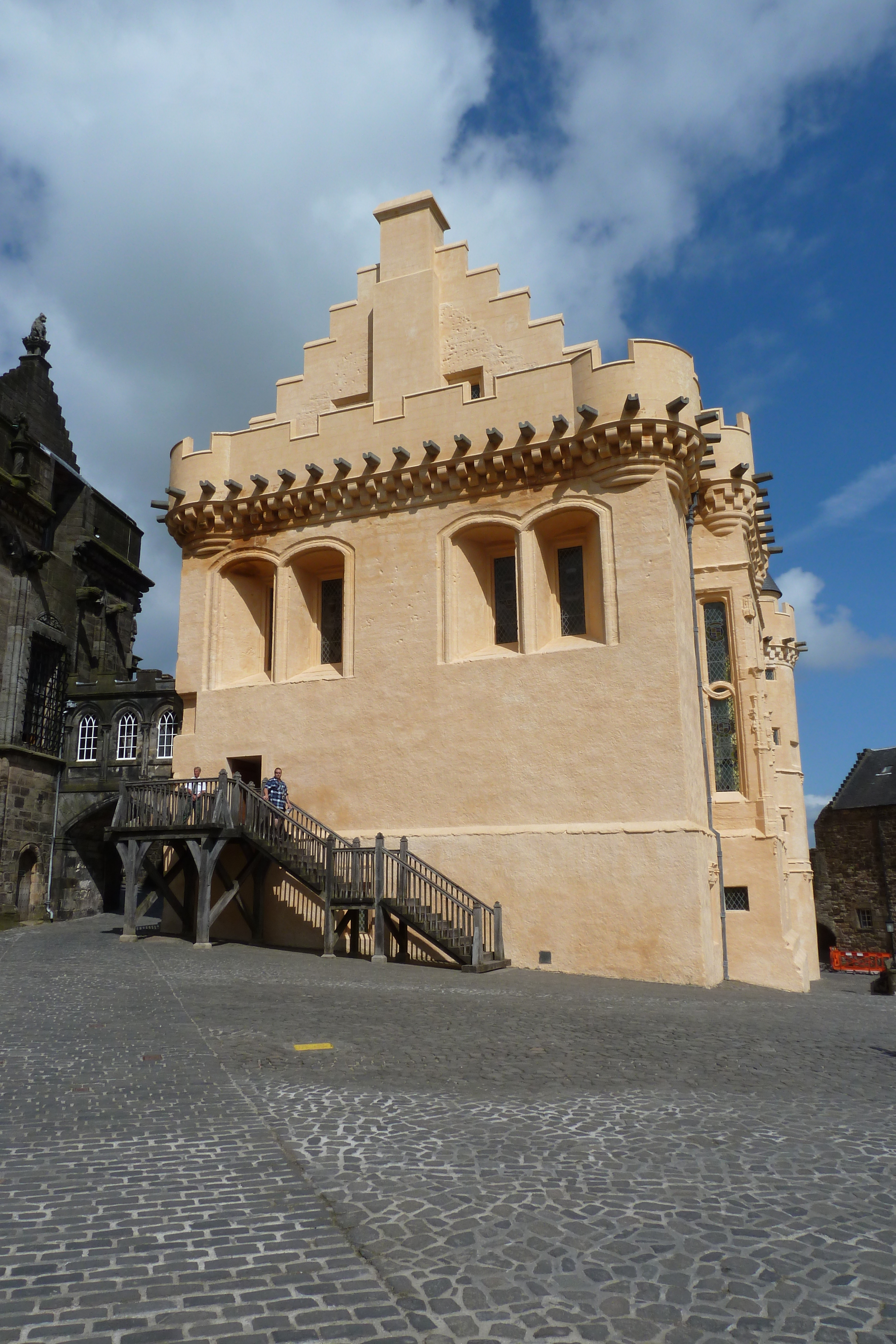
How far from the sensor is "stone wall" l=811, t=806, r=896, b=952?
136ft

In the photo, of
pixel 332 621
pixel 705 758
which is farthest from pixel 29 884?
pixel 705 758

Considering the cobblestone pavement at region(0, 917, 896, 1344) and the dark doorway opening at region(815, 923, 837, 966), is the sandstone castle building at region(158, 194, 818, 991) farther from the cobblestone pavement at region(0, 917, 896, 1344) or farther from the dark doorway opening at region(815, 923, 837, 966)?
the dark doorway opening at region(815, 923, 837, 966)

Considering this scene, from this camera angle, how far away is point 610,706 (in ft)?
54.5

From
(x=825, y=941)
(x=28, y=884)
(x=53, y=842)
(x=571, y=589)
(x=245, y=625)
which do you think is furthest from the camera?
(x=825, y=941)

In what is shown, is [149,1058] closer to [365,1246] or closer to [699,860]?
[365,1246]

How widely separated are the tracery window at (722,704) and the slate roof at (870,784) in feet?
88.2

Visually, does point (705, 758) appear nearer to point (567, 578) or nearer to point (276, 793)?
point (567, 578)

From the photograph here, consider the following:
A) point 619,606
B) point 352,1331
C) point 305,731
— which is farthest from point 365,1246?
point 305,731

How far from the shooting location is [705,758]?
18031 mm

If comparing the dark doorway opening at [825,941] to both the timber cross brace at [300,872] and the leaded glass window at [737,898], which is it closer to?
the leaded glass window at [737,898]

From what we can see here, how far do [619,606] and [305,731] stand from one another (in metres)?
6.98

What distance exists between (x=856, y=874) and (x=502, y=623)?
3144 cm

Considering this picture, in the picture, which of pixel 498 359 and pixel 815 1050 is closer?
pixel 815 1050

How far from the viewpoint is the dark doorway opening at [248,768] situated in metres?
19.9
